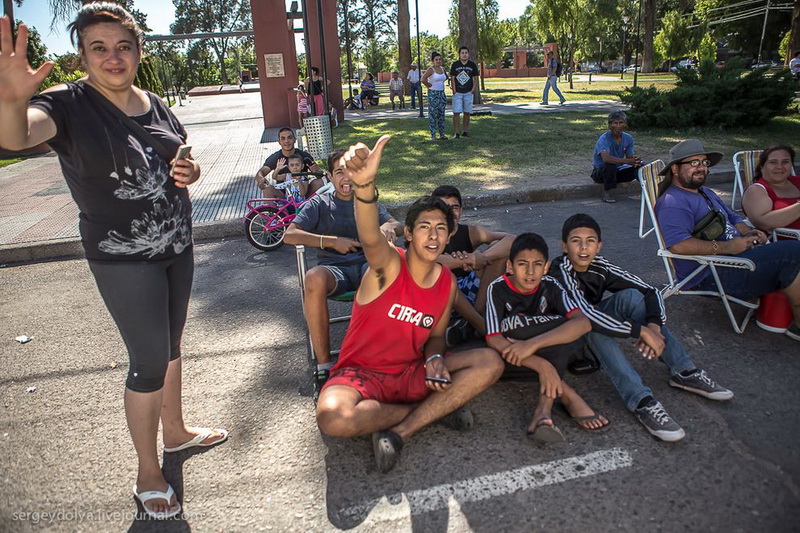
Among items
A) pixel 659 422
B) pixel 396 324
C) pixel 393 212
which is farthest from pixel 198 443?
pixel 393 212

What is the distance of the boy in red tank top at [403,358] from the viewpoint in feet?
8.80

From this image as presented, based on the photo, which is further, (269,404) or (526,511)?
(269,404)

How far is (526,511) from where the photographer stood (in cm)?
241

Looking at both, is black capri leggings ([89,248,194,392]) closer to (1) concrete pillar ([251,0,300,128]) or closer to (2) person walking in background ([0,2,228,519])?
(2) person walking in background ([0,2,228,519])

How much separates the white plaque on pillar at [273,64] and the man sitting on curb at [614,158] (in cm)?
1121

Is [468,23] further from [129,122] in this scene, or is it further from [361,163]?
[129,122]

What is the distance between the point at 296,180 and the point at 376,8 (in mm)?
67970

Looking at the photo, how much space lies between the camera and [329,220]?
4062mm

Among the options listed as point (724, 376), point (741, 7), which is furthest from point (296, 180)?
point (741, 7)

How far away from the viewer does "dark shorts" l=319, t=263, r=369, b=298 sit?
3633mm

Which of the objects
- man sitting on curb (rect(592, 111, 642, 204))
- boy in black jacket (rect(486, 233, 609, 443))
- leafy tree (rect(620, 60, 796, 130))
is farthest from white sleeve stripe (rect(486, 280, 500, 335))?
leafy tree (rect(620, 60, 796, 130))

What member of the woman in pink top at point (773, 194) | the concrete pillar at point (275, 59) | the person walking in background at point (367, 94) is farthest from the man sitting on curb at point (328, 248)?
the person walking in background at point (367, 94)

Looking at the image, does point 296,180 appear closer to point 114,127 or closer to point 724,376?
point 114,127

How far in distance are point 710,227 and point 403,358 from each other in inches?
103
